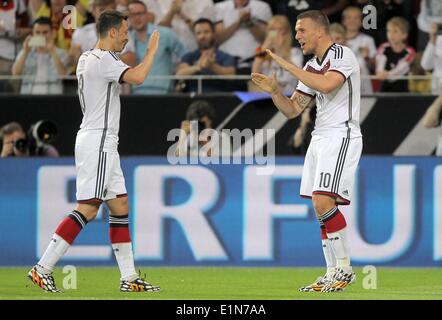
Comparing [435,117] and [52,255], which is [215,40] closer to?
[435,117]

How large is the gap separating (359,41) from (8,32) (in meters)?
4.16

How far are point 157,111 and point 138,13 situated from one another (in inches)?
54.2

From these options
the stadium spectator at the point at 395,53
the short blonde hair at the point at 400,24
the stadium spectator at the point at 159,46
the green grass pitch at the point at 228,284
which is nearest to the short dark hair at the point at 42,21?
the stadium spectator at the point at 159,46

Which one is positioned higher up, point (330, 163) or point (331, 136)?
point (331, 136)

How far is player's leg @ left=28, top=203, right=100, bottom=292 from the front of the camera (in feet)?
34.8

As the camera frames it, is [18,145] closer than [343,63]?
No

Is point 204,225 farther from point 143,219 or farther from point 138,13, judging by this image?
point 138,13

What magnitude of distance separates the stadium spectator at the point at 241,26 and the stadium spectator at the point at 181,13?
6.9 inches

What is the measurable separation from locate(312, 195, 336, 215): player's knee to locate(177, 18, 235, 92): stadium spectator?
4.55 m

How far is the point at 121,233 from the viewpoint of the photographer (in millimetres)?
10766

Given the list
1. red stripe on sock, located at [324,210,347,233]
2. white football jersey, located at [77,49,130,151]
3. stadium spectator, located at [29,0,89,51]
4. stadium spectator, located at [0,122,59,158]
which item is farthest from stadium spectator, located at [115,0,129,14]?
red stripe on sock, located at [324,210,347,233]

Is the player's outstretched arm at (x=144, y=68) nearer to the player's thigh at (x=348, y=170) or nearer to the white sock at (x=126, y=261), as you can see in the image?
the white sock at (x=126, y=261)

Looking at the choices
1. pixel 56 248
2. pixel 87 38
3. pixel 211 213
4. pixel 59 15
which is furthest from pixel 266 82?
pixel 59 15
